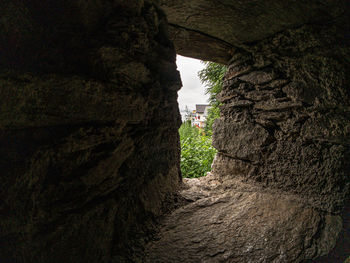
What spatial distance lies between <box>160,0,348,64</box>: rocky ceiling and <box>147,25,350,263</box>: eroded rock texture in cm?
13

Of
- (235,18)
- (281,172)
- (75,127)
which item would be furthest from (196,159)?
(75,127)

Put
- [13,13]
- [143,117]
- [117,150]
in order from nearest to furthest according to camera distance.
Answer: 1. [13,13]
2. [117,150]
3. [143,117]

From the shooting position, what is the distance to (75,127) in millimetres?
781

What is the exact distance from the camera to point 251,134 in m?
1.65

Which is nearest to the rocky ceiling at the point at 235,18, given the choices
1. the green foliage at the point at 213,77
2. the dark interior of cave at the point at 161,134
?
the dark interior of cave at the point at 161,134

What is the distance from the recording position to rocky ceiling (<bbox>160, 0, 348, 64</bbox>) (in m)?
1.14

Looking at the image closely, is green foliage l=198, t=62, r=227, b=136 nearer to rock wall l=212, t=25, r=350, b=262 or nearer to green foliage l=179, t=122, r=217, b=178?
green foliage l=179, t=122, r=217, b=178

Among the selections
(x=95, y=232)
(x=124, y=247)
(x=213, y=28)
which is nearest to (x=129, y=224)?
(x=124, y=247)

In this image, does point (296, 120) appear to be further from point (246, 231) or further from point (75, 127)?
point (75, 127)

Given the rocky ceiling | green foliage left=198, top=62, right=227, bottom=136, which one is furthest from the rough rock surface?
green foliage left=198, top=62, right=227, bottom=136

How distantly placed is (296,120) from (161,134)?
1081 millimetres

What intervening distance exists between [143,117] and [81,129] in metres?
0.34

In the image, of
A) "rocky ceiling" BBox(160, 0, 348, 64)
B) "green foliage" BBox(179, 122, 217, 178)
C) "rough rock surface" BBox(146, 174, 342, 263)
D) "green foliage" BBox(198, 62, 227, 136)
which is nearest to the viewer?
"rough rock surface" BBox(146, 174, 342, 263)

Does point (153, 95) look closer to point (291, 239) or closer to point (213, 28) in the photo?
point (213, 28)
